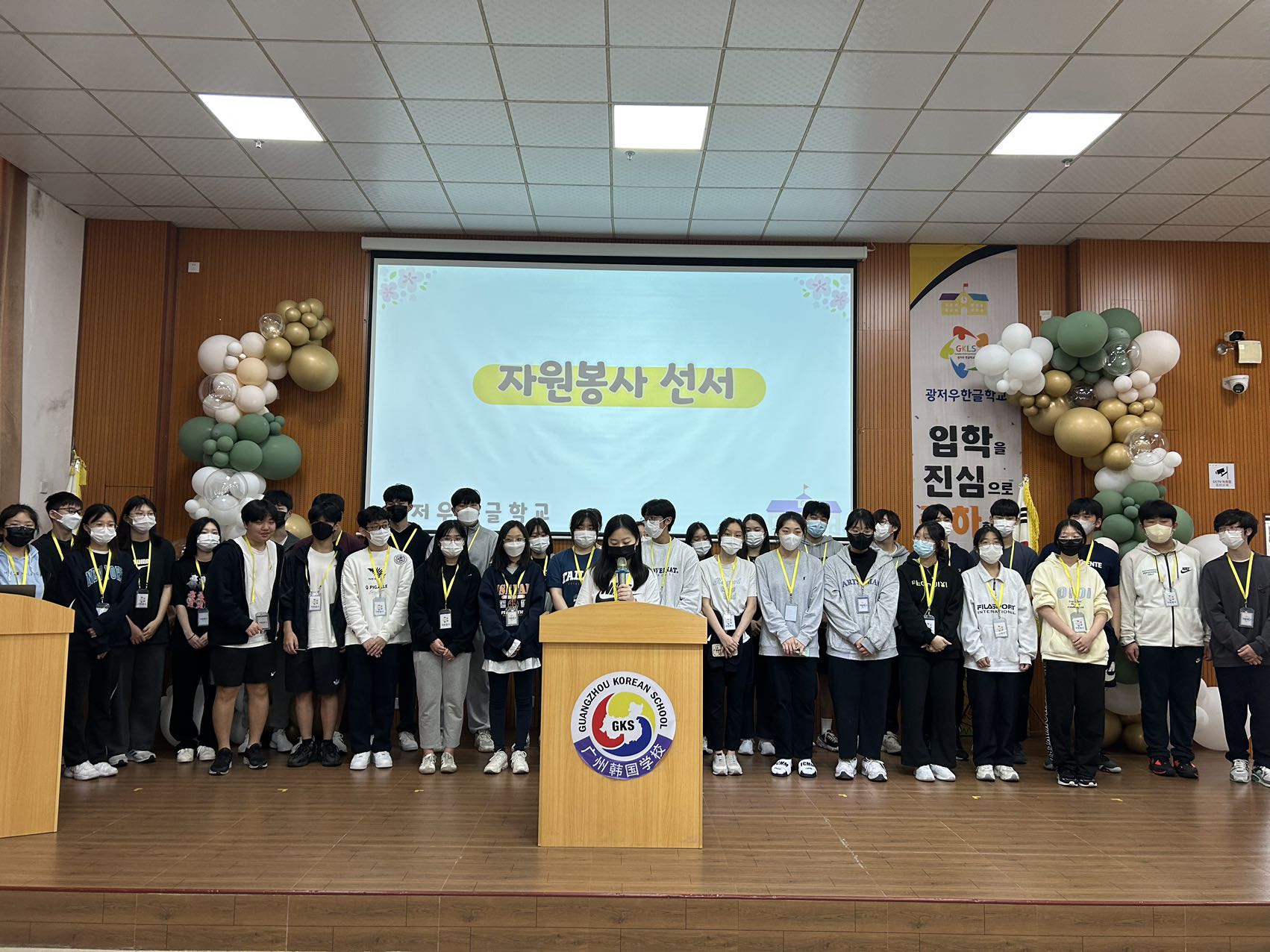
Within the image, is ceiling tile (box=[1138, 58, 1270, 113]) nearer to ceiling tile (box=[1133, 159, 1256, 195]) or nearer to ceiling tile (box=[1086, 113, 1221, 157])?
ceiling tile (box=[1086, 113, 1221, 157])

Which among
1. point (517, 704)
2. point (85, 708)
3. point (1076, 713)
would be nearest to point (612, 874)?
point (517, 704)

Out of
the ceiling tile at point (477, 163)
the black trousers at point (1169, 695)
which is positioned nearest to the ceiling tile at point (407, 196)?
the ceiling tile at point (477, 163)

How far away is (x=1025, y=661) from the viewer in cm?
536

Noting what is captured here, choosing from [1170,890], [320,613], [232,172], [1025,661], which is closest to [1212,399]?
[1025,661]

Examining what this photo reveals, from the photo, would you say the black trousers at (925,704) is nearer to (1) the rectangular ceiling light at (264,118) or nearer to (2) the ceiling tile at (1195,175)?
(2) the ceiling tile at (1195,175)

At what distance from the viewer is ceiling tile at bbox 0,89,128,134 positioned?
5277 millimetres

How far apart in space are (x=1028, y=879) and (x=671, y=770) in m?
1.40

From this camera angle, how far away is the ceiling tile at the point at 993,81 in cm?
484

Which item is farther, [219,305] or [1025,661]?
[219,305]

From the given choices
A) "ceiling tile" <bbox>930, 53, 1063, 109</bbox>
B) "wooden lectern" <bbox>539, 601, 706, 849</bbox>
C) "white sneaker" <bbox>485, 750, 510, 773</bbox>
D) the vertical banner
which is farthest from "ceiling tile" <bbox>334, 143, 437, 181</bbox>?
the vertical banner

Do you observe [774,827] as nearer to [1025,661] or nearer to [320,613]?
[1025,661]

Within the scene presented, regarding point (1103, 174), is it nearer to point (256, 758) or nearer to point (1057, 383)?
point (1057, 383)

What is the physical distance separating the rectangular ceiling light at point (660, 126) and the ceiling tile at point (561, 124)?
0.10 m

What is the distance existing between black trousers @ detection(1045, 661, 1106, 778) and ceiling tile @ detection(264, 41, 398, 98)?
16.5 ft
